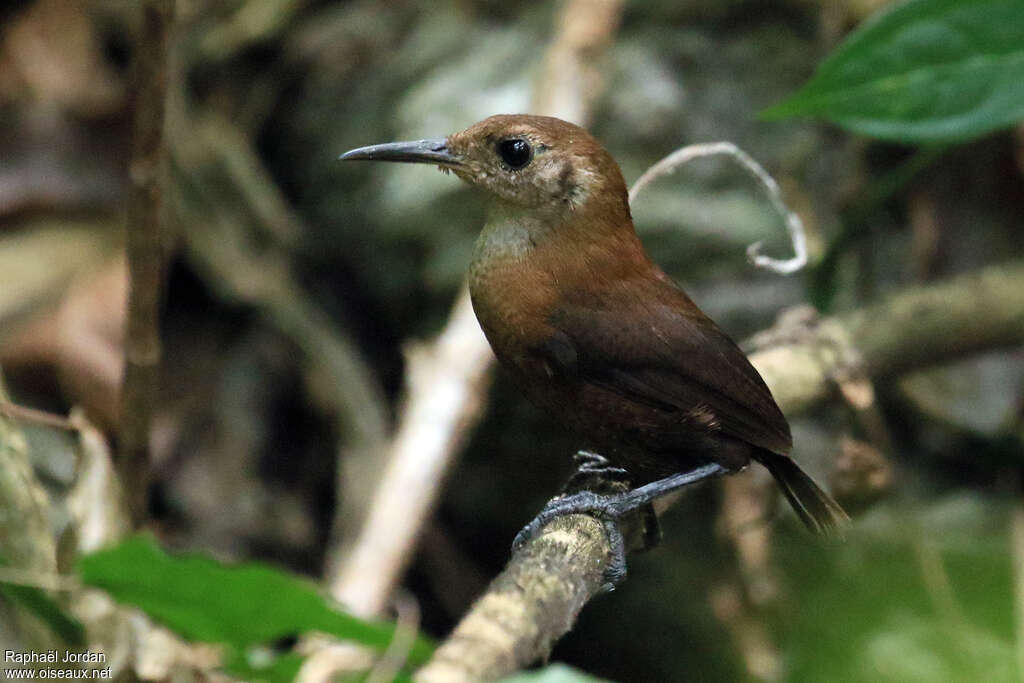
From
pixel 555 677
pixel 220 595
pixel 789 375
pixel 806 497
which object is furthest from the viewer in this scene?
pixel 789 375

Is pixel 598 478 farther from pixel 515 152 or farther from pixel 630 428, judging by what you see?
pixel 515 152

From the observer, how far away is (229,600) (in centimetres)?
203

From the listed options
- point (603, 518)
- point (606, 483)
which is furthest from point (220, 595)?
point (606, 483)

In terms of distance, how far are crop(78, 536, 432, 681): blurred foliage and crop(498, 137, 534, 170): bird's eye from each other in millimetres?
1152

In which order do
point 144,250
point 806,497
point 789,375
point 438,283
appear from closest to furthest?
1. point 806,497
2. point 144,250
3. point 789,375
4. point 438,283

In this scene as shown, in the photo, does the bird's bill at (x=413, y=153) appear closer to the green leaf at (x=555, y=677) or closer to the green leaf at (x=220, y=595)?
the green leaf at (x=220, y=595)

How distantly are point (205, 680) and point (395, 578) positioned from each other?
863 millimetres

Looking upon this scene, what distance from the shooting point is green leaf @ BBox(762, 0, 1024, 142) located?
3.02 meters

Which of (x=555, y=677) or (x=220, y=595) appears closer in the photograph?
(x=555, y=677)

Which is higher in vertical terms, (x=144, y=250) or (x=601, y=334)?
(x=144, y=250)

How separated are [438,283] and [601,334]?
1958 millimetres

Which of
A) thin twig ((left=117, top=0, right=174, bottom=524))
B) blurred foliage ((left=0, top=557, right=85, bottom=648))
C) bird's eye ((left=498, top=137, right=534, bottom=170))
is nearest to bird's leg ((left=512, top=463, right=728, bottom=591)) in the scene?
bird's eye ((left=498, top=137, right=534, bottom=170))

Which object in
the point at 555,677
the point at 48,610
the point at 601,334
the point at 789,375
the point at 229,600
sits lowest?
the point at 48,610

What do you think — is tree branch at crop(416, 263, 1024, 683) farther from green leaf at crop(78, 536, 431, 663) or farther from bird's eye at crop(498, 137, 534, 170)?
bird's eye at crop(498, 137, 534, 170)
